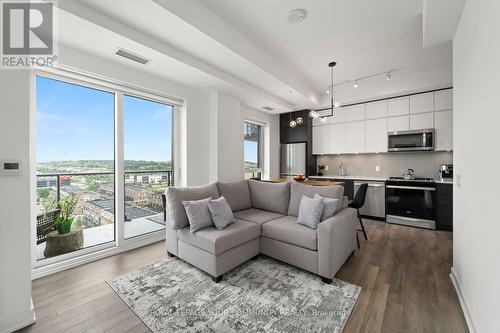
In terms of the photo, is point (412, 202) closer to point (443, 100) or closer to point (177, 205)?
point (443, 100)

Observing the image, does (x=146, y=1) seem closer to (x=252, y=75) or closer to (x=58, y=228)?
(x=252, y=75)

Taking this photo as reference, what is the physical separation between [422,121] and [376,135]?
824 millimetres

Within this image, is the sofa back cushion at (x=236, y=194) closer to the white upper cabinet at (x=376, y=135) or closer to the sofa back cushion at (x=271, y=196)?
the sofa back cushion at (x=271, y=196)

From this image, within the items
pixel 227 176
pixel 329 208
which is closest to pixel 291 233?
pixel 329 208

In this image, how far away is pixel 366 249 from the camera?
3053 mm

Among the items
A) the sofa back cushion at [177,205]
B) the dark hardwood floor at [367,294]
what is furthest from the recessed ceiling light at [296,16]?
the dark hardwood floor at [367,294]

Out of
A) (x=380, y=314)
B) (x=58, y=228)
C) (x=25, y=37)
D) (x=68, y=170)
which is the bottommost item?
(x=380, y=314)

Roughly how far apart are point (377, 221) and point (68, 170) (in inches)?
218

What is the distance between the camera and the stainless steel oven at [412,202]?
391 centimetres

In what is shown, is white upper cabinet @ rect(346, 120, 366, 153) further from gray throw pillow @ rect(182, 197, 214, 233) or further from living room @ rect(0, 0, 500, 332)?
gray throw pillow @ rect(182, 197, 214, 233)

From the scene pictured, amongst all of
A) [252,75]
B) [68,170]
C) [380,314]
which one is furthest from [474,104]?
[68,170]

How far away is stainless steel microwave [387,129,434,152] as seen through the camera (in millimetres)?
4055

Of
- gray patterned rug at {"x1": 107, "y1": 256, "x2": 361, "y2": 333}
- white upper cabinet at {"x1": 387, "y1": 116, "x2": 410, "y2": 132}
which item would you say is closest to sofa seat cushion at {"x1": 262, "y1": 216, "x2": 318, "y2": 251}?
gray patterned rug at {"x1": 107, "y1": 256, "x2": 361, "y2": 333}

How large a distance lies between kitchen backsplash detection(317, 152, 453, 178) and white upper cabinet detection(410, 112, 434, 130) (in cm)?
62
